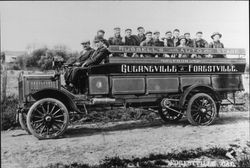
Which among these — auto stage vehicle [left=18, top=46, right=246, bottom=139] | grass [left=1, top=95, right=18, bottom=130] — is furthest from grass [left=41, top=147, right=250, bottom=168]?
grass [left=1, top=95, right=18, bottom=130]

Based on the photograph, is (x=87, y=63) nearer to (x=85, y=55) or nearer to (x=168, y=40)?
(x=85, y=55)

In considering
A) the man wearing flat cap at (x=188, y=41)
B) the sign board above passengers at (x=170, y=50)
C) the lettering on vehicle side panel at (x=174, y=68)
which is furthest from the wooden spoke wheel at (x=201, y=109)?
the man wearing flat cap at (x=188, y=41)

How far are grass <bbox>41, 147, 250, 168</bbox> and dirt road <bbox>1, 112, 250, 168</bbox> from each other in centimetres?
21

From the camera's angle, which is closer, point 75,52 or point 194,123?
point 194,123

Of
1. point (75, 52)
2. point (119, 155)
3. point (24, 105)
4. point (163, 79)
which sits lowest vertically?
point (119, 155)

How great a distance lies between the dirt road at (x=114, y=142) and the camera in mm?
4844

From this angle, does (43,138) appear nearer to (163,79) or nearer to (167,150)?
(167,150)

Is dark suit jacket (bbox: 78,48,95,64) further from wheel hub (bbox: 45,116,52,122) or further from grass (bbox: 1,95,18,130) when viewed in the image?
grass (bbox: 1,95,18,130)

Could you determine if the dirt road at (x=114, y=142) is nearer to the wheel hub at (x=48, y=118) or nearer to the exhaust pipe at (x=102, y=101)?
the wheel hub at (x=48, y=118)

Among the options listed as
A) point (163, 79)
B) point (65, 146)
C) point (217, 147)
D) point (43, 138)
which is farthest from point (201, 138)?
point (43, 138)

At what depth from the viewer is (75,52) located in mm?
8445

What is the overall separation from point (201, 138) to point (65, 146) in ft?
8.71

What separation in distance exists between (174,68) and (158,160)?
Result: 3133 millimetres

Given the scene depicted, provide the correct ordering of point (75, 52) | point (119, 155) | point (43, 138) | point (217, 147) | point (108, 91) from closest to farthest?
1. point (119, 155)
2. point (217, 147)
3. point (43, 138)
4. point (108, 91)
5. point (75, 52)
